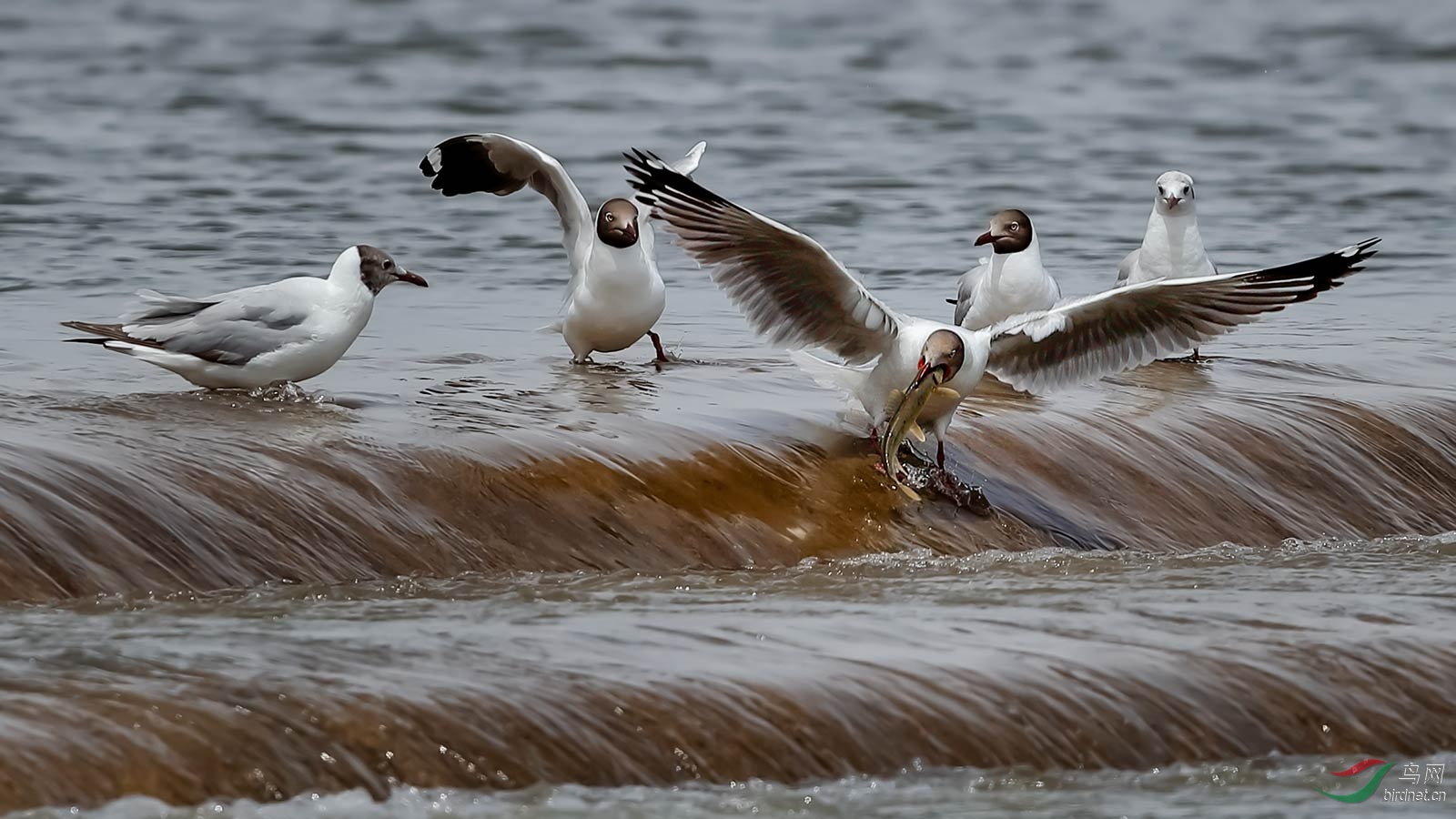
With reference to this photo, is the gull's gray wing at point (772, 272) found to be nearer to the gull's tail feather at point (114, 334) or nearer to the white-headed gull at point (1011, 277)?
the gull's tail feather at point (114, 334)

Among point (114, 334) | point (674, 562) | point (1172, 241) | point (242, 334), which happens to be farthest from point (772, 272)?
point (1172, 241)

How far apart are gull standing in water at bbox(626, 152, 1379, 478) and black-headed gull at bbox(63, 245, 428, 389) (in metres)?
1.12

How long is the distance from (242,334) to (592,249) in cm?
188

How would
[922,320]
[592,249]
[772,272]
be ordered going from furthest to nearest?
[592,249], [922,320], [772,272]

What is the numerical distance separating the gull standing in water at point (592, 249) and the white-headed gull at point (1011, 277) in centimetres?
126

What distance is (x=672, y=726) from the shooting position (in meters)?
4.96

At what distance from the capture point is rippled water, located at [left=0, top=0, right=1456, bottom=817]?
4871 millimetres

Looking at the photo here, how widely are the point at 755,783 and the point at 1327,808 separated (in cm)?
125

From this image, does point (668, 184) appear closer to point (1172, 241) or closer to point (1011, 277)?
point (1011, 277)

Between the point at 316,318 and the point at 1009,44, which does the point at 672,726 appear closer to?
the point at 316,318

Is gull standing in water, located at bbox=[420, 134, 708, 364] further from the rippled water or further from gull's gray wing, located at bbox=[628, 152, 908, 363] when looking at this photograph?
gull's gray wing, located at bbox=[628, 152, 908, 363]

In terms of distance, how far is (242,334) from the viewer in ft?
24.2

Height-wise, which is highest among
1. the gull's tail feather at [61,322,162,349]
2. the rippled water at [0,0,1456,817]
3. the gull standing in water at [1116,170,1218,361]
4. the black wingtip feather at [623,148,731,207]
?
the black wingtip feather at [623,148,731,207]

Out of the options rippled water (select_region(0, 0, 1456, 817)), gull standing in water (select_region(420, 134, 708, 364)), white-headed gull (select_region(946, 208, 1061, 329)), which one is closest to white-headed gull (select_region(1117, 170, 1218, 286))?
rippled water (select_region(0, 0, 1456, 817))
